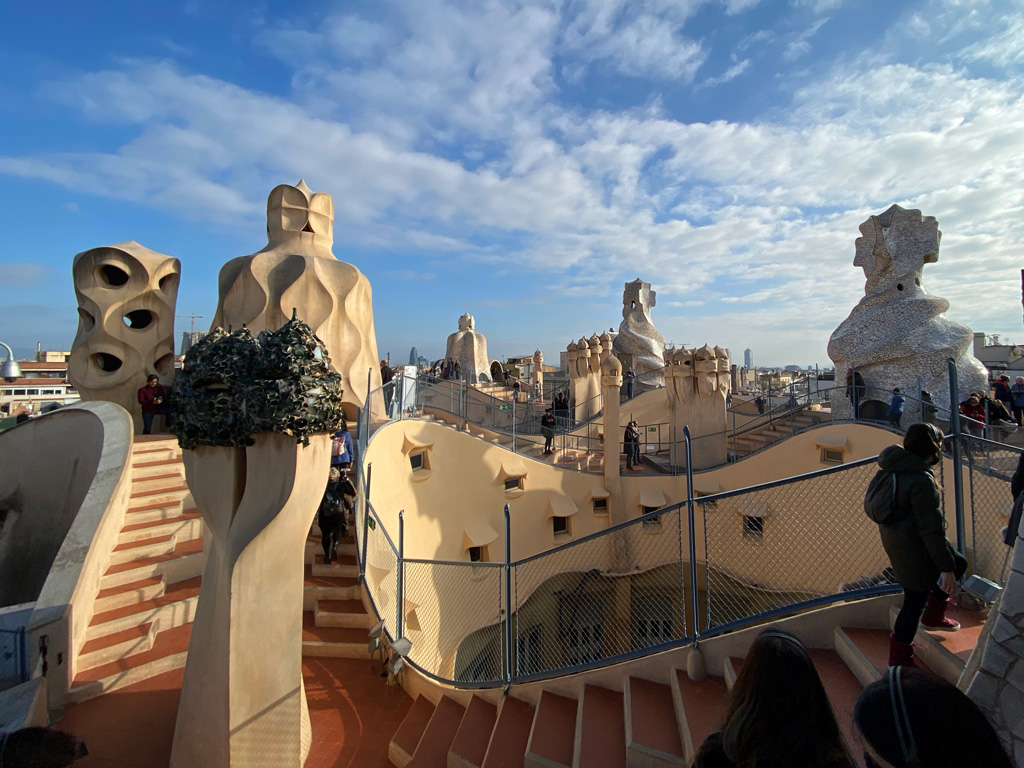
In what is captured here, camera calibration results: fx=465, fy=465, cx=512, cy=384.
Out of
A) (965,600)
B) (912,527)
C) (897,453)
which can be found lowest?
(965,600)

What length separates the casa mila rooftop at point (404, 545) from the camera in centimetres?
317

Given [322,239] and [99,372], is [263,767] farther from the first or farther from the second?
[322,239]

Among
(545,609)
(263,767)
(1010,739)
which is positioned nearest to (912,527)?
(1010,739)

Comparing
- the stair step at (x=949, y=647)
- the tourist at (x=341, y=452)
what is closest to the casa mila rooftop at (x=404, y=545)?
the stair step at (x=949, y=647)

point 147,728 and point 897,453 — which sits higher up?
point 897,453

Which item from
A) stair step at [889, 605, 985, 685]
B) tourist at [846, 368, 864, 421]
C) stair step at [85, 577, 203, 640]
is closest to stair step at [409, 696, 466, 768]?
stair step at [85, 577, 203, 640]

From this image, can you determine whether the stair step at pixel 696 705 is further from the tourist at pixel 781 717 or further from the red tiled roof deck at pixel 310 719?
the red tiled roof deck at pixel 310 719

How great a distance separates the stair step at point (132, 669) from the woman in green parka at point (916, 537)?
566 centimetres

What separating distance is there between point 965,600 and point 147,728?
607cm

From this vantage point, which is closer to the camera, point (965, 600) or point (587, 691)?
point (965, 600)

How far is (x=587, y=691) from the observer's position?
3609 millimetres

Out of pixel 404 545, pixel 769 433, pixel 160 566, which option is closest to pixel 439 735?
pixel 404 545

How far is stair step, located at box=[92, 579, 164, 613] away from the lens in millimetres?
4820

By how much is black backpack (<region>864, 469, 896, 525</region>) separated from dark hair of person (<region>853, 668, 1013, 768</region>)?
1454mm
